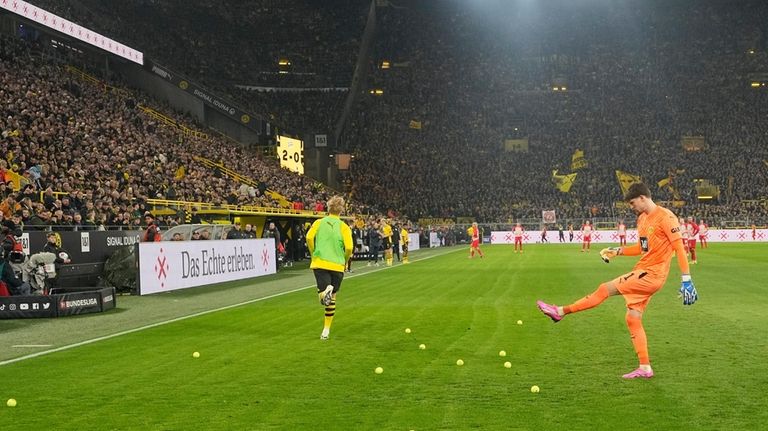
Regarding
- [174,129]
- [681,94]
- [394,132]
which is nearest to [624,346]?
[174,129]

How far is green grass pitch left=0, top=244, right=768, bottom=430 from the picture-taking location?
23.5 ft

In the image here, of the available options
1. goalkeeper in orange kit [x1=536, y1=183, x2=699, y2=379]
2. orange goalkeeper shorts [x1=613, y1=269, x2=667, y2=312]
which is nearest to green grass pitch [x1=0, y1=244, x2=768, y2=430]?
goalkeeper in orange kit [x1=536, y1=183, x2=699, y2=379]

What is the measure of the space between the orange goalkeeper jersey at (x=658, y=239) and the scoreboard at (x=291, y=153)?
53.7 m

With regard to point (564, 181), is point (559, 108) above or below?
above

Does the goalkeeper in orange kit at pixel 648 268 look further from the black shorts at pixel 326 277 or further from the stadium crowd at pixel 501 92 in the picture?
the stadium crowd at pixel 501 92

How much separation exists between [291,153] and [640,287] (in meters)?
56.8

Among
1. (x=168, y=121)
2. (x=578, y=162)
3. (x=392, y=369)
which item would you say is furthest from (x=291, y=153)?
(x=392, y=369)

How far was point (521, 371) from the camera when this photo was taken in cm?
931

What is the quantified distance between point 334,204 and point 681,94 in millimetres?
79811

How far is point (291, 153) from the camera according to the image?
64.2 m

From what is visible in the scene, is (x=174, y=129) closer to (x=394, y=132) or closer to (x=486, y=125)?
(x=394, y=132)

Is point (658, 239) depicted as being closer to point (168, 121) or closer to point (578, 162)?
point (168, 121)

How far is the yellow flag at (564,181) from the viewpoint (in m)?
74.3

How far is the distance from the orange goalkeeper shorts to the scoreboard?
53.7 m
